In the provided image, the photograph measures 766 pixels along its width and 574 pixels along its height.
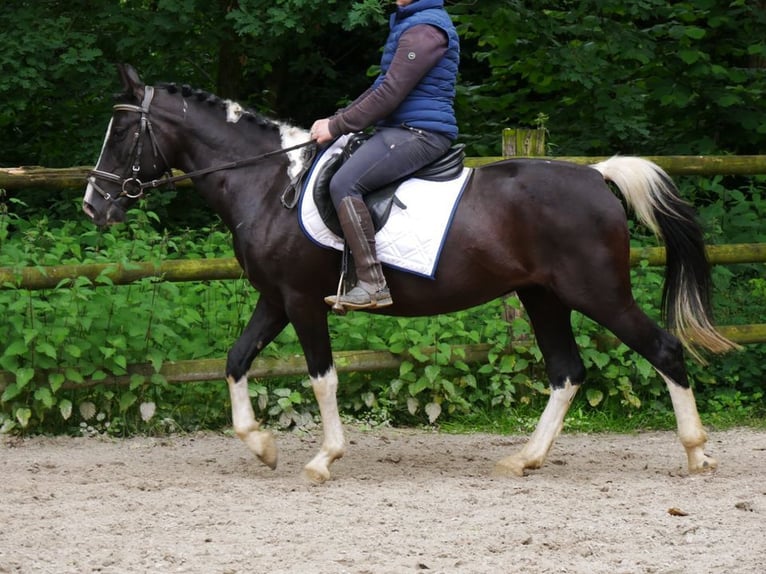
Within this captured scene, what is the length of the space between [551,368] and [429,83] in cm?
172

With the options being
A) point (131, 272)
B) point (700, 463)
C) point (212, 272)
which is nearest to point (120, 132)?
point (131, 272)

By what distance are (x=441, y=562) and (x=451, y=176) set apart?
2.24 meters

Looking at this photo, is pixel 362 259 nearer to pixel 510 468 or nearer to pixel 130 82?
pixel 510 468

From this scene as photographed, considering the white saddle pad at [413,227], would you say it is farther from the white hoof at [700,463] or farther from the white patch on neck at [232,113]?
the white hoof at [700,463]

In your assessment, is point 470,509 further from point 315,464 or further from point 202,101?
point 202,101

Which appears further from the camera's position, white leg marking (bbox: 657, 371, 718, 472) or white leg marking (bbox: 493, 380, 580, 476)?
white leg marking (bbox: 493, 380, 580, 476)

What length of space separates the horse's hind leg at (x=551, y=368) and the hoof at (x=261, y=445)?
1.23 metres

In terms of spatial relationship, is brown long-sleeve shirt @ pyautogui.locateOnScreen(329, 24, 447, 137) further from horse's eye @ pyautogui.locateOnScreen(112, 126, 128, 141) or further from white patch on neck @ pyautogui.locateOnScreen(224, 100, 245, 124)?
horse's eye @ pyautogui.locateOnScreen(112, 126, 128, 141)

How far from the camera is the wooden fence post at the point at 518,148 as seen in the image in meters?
7.73

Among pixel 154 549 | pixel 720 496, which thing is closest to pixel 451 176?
pixel 720 496

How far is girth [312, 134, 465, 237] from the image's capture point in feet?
19.4

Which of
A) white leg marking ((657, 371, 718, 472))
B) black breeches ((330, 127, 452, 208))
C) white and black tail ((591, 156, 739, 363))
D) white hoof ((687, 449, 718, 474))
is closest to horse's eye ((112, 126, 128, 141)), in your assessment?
black breeches ((330, 127, 452, 208))

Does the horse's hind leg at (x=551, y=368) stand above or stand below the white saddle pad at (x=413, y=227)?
Result: below

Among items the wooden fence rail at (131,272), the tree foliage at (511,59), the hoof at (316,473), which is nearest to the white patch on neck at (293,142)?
the wooden fence rail at (131,272)
